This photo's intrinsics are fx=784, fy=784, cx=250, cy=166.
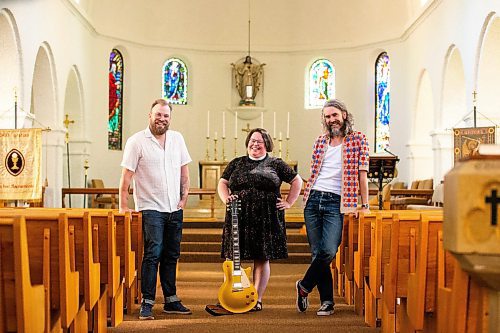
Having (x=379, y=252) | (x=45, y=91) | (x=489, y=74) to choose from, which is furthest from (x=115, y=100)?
(x=379, y=252)

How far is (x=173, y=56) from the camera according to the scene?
18.6 metres

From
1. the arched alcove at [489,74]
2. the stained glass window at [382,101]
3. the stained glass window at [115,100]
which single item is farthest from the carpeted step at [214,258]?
the stained glass window at [382,101]

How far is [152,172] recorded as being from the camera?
5562 millimetres

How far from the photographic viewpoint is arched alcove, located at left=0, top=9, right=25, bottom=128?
1153 centimetres

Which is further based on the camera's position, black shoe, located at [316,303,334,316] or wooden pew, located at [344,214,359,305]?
wooden pew, located at [344,214,359,305]

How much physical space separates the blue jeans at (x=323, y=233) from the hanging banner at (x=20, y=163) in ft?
20.9

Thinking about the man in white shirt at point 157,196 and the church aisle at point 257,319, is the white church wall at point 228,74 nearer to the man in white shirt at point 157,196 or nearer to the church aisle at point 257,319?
the church aisle at point 257,319

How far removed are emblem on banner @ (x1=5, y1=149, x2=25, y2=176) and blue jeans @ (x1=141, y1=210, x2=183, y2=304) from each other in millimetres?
5771

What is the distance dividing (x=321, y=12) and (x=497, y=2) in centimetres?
793

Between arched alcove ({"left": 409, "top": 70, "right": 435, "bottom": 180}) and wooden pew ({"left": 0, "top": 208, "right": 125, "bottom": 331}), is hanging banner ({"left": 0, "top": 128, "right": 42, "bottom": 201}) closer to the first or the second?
wooden pew ({"left": 0, "top": 208, "right": 125, "bottom": 331})

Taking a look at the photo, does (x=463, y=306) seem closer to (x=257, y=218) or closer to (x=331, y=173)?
(x=331, y=173)

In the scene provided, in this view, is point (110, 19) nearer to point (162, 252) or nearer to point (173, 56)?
point (173, 56)

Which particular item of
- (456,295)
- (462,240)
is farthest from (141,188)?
(462,240)

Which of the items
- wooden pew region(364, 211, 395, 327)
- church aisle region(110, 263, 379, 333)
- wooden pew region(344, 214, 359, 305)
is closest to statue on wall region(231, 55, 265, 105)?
church aisle region(110, 263, 379, 333)
